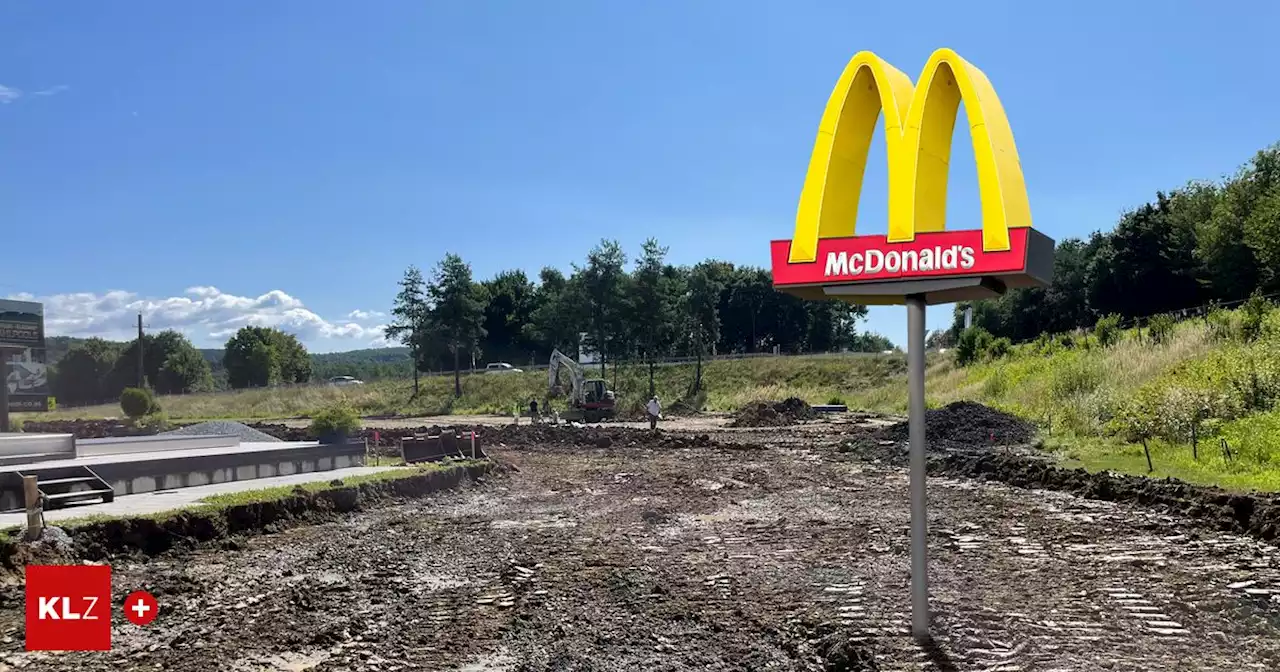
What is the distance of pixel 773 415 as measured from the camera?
43156 millimetres

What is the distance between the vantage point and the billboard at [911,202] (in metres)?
6.71

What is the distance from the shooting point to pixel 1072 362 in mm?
33781

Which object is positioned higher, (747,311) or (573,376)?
(747,311)

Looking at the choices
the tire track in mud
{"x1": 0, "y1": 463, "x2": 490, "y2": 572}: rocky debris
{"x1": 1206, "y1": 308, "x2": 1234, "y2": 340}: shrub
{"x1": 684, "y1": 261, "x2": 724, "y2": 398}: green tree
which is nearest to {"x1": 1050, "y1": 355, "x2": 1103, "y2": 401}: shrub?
{"x1": 1206, "y1": 308, "x2": 1234, "y2": 340}: shrub

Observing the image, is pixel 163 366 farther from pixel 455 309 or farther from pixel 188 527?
pixel 188 527

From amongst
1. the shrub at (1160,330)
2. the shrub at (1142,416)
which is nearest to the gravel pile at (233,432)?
the shrub at (1142,416)

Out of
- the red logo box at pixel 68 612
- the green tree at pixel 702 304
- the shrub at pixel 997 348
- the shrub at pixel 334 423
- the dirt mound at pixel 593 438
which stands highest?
the green tree at pixel 702 304

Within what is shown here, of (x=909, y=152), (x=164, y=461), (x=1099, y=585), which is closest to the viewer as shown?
(x=909, y=152)

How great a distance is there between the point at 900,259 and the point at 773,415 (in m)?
36.7

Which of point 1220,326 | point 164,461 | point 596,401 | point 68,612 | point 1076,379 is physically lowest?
point 68,612

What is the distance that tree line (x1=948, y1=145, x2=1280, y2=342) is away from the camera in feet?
143

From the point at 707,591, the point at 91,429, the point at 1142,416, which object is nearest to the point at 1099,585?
the point at 707,591

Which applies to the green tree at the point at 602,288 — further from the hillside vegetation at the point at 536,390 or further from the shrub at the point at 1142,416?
the shrub at the point at 1142,416

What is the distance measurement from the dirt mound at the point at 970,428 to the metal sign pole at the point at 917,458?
19.5m
